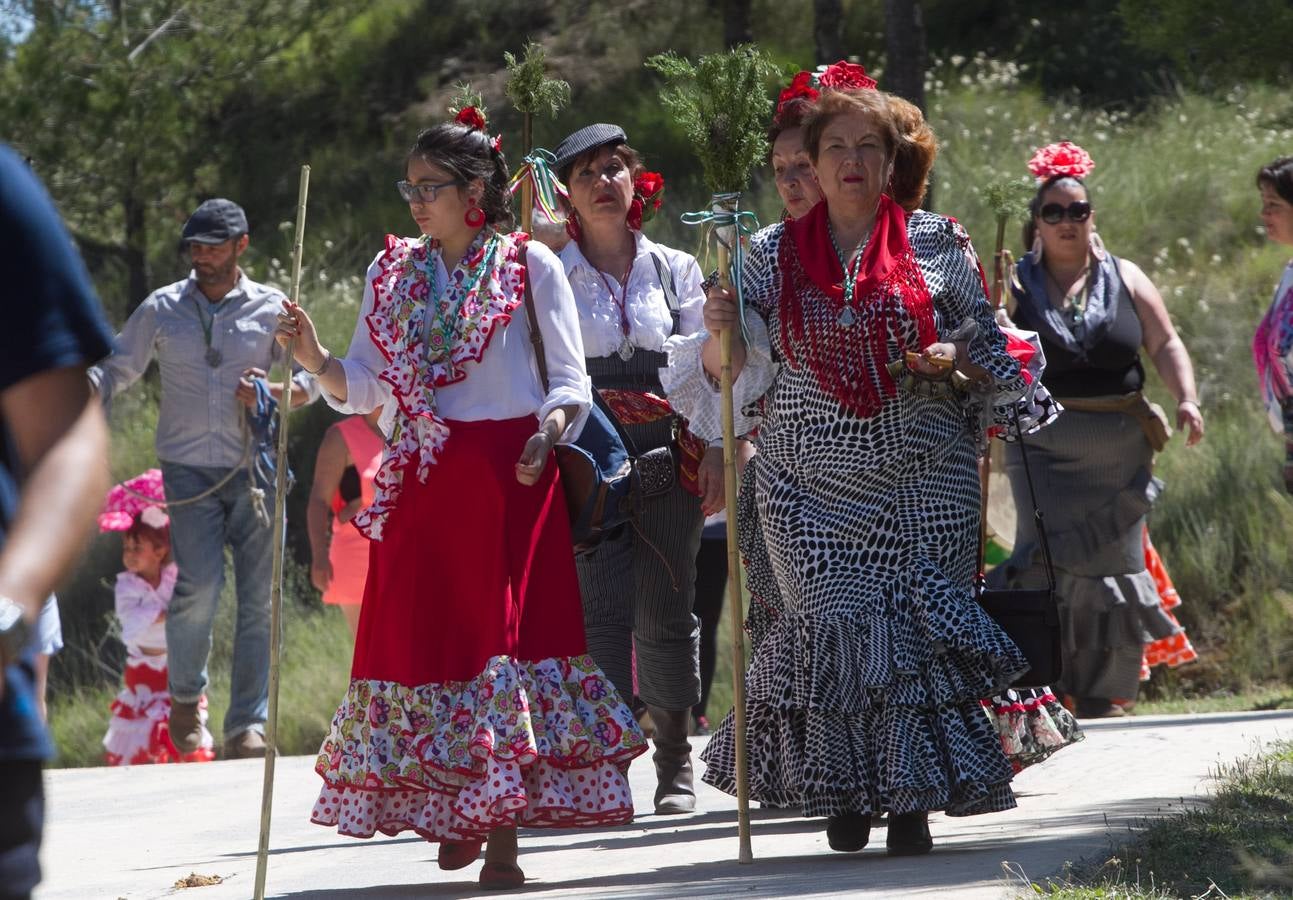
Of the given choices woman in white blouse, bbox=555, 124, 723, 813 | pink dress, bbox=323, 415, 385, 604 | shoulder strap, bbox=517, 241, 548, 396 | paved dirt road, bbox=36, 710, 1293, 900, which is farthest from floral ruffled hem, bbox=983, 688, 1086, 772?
Answer: pink dress, bbox=323, 415, 385, 604

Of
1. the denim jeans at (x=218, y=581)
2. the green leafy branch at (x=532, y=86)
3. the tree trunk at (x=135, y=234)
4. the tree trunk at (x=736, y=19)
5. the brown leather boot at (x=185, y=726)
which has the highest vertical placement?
the tree trunk at (x=736, y=19)

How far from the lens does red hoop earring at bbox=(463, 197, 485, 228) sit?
6242 mm

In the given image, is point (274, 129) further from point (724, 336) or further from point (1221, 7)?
point (724, 336)

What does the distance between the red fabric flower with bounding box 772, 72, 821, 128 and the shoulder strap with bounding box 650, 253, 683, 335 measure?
66cm

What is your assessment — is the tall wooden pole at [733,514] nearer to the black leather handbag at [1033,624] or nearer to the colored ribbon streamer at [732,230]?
the colored ribbon streamer at [732,230]

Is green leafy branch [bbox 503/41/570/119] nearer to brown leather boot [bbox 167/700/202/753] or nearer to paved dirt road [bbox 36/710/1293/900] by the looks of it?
paved dirt road [bbox 36/710/1293/900]

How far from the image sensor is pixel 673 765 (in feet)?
24.7

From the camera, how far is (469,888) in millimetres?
5949

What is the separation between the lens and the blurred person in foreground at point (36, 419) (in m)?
2.57

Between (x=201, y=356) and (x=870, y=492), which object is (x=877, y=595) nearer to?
(x=870, y=492)

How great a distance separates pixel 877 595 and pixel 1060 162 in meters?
4.16

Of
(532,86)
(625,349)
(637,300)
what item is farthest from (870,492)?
(532,86)

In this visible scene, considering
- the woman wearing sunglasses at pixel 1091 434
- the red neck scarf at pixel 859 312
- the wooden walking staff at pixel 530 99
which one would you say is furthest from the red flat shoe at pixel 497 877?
the woman wearing sunglasses at pixel 1091 434

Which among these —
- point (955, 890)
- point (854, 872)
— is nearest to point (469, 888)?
point (854, 872)
